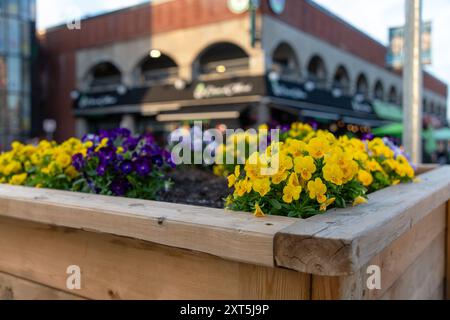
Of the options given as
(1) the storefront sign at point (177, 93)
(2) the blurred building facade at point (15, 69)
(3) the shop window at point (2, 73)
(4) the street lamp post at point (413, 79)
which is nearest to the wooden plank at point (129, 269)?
(4) the street lamp post at point (413, 79)

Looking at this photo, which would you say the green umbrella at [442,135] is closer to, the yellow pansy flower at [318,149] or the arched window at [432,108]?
the yellow pansy flower at [318,149]

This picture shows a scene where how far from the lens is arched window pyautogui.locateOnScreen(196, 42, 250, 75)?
1617cm

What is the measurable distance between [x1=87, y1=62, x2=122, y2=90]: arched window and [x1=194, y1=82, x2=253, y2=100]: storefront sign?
5.46 meters

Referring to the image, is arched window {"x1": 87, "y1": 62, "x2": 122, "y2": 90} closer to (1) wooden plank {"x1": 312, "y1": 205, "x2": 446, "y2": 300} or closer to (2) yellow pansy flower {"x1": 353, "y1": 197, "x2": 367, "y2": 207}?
(1) wooden plank {"x1": 312, "y1": 205, "x2": 446, "y2": 300}

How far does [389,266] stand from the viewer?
138 cm

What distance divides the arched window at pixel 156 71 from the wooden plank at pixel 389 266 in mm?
15551

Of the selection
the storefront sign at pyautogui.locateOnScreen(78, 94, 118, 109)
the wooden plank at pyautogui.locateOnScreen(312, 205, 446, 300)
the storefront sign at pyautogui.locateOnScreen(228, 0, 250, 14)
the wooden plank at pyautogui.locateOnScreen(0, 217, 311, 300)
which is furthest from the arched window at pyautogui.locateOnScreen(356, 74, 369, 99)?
the wooden plank at pyautogui.locateOnScreen(0, 217, 311, 300)


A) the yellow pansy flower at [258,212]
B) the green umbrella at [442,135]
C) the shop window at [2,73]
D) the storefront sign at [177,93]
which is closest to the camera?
the yellow pansy flower at [258,212]

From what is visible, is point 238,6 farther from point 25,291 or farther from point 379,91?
point 379,91

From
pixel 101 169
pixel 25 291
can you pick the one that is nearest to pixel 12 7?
pixel 101 169

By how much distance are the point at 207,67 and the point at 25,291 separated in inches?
638

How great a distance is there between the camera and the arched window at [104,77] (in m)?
20.5

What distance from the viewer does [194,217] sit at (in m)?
1.20

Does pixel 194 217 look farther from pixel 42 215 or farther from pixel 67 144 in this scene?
pixel 67 144
